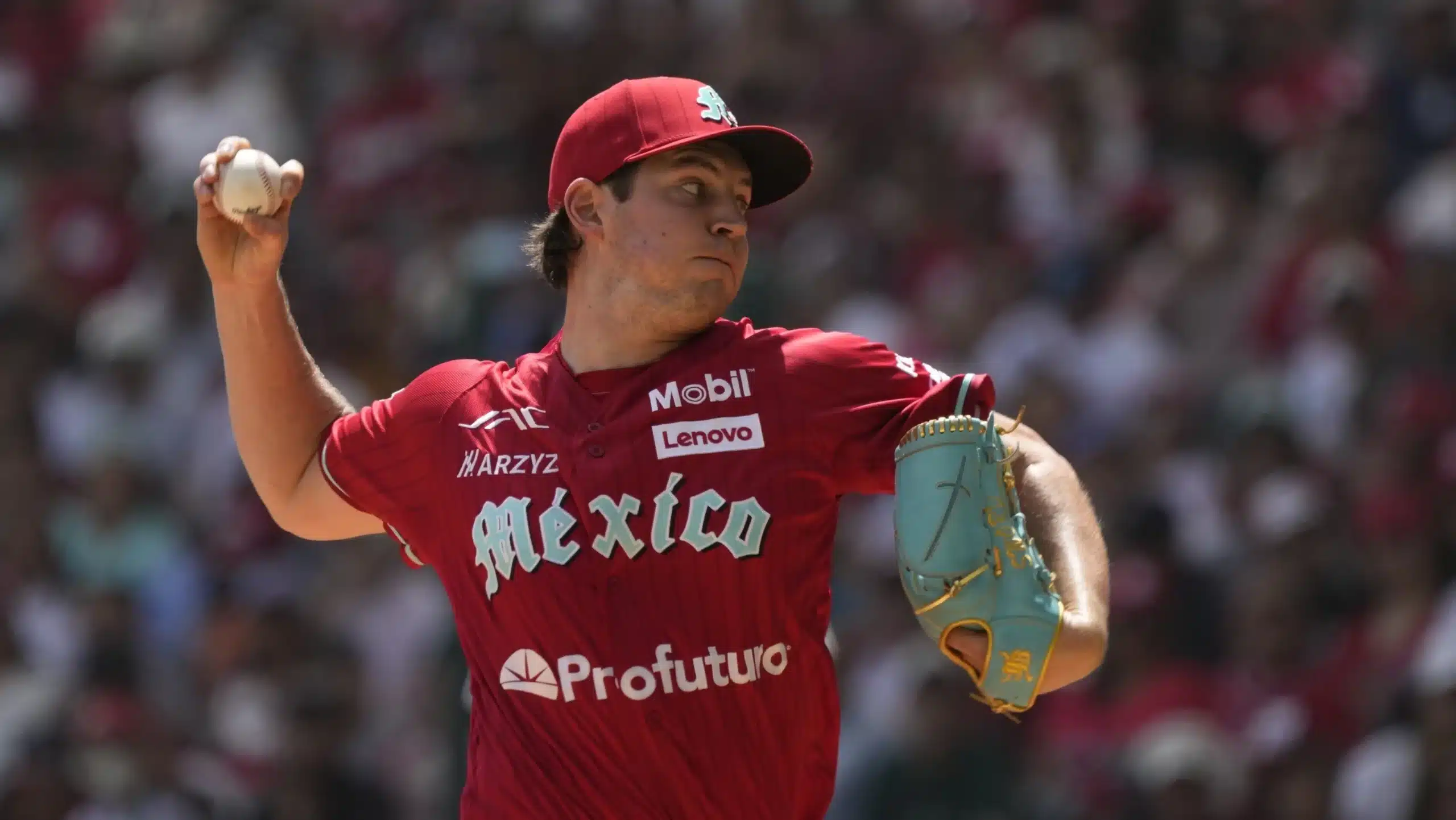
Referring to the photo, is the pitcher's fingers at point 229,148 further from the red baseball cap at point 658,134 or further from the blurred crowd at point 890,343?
the blurred crowd at point 890,343

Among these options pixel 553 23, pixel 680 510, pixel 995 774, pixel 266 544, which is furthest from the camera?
pixel 553 23

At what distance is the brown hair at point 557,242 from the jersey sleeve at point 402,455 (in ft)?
0.93

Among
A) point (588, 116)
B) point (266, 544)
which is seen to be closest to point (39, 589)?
point (266, 544)

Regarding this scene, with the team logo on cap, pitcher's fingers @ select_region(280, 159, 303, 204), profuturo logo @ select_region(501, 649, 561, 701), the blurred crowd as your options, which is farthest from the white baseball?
the blurred crowd

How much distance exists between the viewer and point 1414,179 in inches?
307

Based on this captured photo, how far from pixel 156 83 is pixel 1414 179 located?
6.87 meters

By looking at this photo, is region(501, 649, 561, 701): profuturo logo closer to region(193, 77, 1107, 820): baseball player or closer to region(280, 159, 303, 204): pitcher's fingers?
region(193, 77, 1107, 820): baseball player

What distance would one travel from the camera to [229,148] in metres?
3.81

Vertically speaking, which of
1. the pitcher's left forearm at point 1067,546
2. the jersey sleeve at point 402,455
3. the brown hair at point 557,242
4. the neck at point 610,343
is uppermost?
Answer: the brown hair at point 557,242

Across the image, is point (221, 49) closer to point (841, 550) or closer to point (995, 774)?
point (841, 550)

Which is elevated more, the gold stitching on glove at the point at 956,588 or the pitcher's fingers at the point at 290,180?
the pitcher's fingers at the point at 290,180

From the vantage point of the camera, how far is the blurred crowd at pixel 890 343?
6801 mm

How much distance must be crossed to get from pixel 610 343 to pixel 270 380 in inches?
28.4

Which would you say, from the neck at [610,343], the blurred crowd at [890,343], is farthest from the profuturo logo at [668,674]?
the blurred crowd at [890,343]
